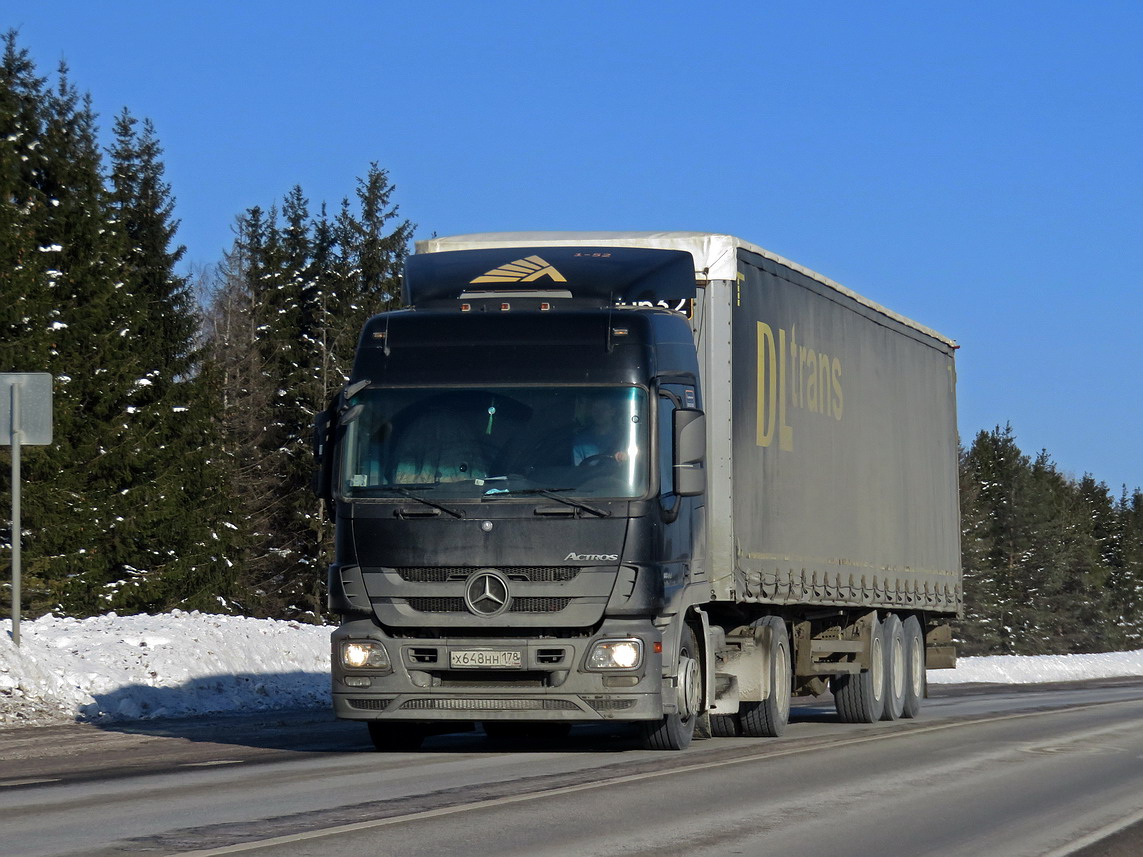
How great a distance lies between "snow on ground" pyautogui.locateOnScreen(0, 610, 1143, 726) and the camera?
16.9 m

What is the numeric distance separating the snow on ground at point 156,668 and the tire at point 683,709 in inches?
226

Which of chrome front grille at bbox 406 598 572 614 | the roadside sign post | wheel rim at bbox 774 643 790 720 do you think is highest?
the roadside sign post

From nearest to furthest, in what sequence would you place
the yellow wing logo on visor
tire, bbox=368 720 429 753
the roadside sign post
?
tire, bbox=368 720 429 753, the yellow wing logo on visor, the roadside sign post

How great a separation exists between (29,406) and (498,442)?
7.76 m

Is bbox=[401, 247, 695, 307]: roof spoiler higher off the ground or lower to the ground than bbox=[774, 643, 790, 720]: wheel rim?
higher

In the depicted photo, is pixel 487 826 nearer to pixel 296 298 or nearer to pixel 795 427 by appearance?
pixel 795 427

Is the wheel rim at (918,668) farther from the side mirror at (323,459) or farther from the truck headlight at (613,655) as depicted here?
the side mirror at (323,459)

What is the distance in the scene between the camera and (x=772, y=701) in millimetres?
15820

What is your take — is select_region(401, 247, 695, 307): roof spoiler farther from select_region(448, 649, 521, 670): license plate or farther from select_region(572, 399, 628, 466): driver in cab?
select_region(448, 649, 521, 670): license plate

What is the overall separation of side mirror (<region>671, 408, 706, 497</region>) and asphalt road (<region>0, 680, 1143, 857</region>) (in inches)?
78.6

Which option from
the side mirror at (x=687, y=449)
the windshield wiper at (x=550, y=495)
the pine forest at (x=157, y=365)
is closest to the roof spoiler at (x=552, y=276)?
the side mirror at (x=687, y=449)

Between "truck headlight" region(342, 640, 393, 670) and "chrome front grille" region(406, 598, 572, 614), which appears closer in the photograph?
"chrome front grille" region(406, 598, 572, 614)

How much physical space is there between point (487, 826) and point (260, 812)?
4.21 feet

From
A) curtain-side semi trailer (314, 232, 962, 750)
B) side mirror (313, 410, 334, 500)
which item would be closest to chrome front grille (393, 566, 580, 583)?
curtain-side semi trailer (314, 232, 962, 750)
